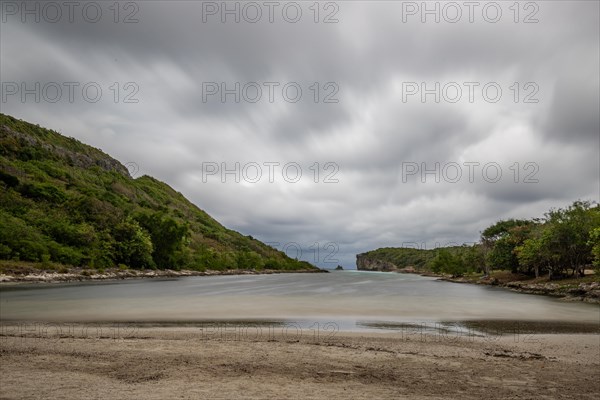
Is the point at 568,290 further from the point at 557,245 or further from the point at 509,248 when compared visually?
the point at 509,248

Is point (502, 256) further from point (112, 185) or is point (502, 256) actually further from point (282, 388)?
point (112, 185)

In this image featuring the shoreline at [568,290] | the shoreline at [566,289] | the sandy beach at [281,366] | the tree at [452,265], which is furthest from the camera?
the tree at [452,265]

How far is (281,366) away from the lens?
1146cm

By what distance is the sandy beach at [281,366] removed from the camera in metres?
8.92

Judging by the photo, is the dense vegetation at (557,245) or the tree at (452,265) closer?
the dense vegetation at (557,245)

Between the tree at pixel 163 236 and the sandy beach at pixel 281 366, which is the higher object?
the tree at pixel 163 236

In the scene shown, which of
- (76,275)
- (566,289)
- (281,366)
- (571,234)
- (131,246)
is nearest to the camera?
(281,366)

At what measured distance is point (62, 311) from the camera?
2731 cm

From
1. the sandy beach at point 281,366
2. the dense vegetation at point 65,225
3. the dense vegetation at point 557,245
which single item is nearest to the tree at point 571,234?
the dense vegetation at point 557,245

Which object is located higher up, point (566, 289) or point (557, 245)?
point (557, 245)

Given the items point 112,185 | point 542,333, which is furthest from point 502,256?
point 112,185

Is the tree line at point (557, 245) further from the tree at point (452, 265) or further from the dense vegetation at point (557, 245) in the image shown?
the tree at point (452, 265)

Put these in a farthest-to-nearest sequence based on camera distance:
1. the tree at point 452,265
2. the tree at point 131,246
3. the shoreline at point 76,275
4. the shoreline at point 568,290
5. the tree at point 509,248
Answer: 1. the tree at point 452,265
2. the tree at point 131,246
3. the tree at point 509,248
4. the shoreline at point 76,275
5. the shoreline at point 568,290

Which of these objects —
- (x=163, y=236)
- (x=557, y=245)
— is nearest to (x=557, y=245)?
(x=557, y=245)
